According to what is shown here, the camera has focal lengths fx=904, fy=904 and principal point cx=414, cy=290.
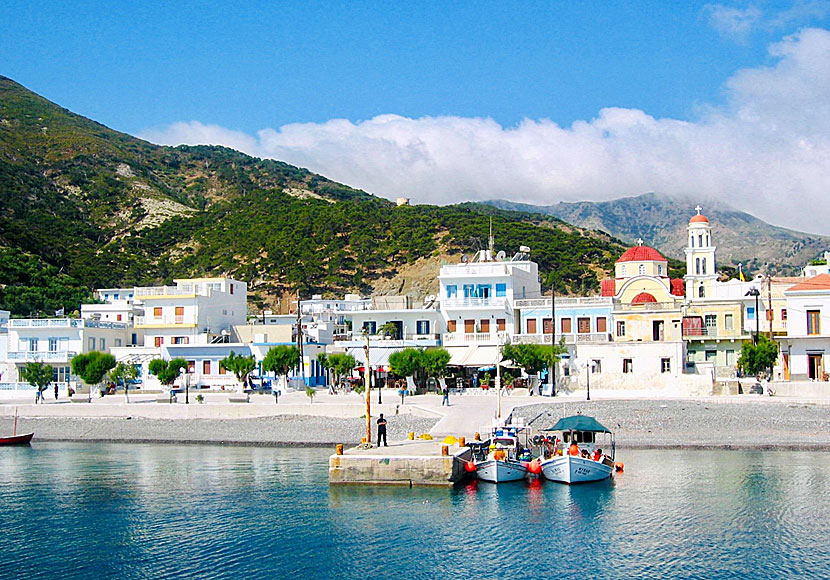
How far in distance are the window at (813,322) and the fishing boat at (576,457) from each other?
82.6 feet

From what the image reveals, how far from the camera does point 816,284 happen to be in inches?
2159

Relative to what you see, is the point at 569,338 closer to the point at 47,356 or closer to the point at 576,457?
the point at 576,457

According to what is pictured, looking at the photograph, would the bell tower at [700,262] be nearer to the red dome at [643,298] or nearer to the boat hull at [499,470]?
the red dome at [643,298]

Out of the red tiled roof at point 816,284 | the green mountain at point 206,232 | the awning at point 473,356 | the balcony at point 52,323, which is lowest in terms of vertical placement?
the awning at point 473,356

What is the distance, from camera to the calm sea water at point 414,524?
22.2 meters

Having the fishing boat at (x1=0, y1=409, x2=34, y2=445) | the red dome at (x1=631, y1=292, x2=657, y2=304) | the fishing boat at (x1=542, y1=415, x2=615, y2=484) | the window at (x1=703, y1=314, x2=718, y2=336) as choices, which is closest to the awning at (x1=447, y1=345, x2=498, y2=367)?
the red dome at (x1=631, y1=292, x2=657, y2=304)

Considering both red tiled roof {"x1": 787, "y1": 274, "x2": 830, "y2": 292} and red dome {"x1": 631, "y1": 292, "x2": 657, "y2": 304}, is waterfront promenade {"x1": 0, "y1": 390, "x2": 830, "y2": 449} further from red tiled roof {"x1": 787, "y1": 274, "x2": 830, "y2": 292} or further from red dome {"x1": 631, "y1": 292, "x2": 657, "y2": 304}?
red tiled roof {"x1": 787, "y1": 274, "x2": 830, "y2": 292}

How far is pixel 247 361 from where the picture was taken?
5591 cm

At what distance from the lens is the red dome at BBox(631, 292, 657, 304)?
57.6 m

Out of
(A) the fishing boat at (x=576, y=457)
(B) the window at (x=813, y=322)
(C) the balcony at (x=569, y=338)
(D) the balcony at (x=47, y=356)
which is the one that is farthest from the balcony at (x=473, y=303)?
(D) the balcony at (x=47, y=356)

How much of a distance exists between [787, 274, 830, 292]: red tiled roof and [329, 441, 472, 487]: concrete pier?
3198 centimetres

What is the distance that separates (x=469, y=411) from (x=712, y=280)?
33.4m

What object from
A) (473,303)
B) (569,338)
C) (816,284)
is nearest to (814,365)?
(816,284)

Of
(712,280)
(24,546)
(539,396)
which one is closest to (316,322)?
(539,396)
